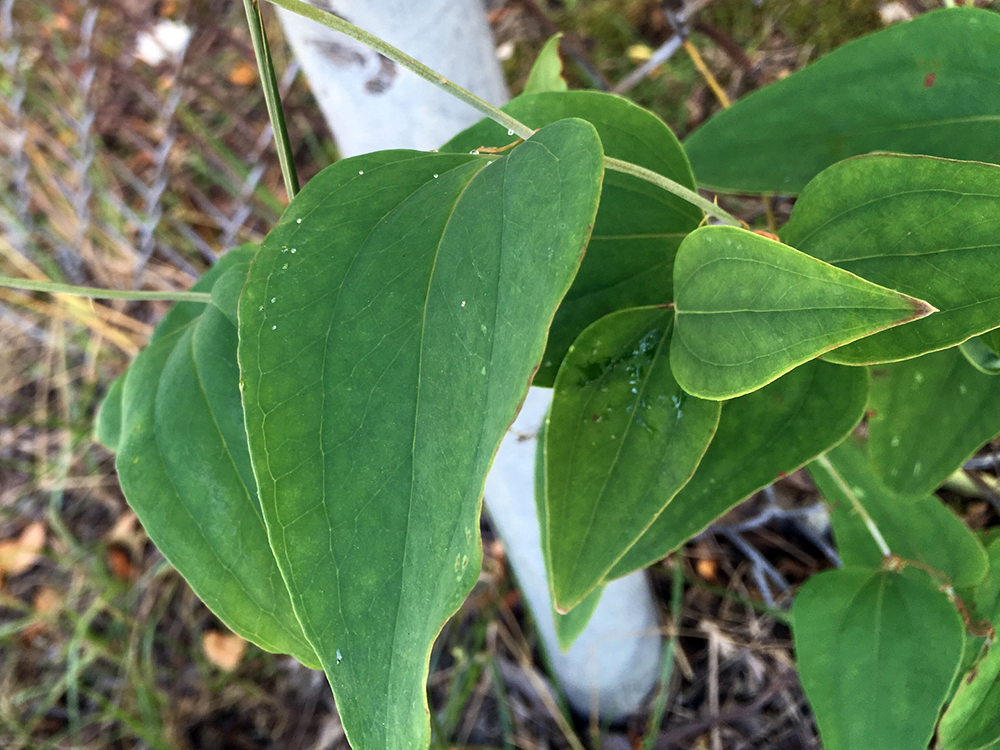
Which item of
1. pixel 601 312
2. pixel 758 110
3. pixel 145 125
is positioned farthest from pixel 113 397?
pixel 145 125

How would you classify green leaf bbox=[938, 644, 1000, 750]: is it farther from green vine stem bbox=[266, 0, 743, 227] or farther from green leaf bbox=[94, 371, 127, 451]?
green leaf bbox=[94, 371, 127, 451]

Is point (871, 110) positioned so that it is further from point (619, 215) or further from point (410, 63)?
point (410, 63)

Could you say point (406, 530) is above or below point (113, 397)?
below

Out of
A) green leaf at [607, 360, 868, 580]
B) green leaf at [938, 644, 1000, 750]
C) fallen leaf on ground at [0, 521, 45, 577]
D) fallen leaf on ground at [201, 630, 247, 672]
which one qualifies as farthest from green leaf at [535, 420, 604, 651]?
fallen leaf on ground at [0, 521, 45, 577]

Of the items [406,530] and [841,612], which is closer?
[406,530]

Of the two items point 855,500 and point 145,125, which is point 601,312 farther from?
point 145,125

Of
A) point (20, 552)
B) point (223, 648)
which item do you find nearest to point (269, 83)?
point (223, 648)
